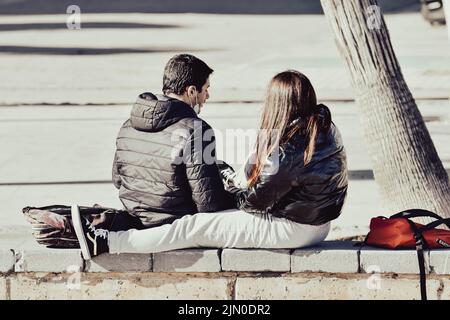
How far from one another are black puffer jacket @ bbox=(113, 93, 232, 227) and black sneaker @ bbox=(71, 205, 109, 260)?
0.26 meters

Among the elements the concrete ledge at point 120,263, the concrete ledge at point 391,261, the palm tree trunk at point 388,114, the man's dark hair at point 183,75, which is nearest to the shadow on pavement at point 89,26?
the palm tree trunk at point 388,114

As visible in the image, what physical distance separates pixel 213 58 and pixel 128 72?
179 cm

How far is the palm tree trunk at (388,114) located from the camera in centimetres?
843

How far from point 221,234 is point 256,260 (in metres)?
0.23

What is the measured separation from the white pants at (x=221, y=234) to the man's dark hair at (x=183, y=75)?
72cm

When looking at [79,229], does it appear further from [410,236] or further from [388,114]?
[388,114]

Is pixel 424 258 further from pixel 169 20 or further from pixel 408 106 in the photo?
pixel 169 20

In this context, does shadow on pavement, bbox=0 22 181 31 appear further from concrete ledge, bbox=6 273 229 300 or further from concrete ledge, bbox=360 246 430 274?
concrete ledge, bbox=360 246 430 274

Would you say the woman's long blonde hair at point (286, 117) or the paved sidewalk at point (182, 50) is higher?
the paved sidewalk at point (182, 50)

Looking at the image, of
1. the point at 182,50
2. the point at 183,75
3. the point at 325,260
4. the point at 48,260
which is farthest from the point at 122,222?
the point at 182,50

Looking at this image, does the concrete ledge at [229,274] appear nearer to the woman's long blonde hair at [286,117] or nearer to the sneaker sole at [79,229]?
the sneaker sole at [79,229]

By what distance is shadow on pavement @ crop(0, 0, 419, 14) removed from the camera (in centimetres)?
2667

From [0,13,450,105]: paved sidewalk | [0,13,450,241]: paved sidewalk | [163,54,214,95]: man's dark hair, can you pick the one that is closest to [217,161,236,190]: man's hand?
[163,54,214,95]: man's dark hair

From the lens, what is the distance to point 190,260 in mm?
6551
